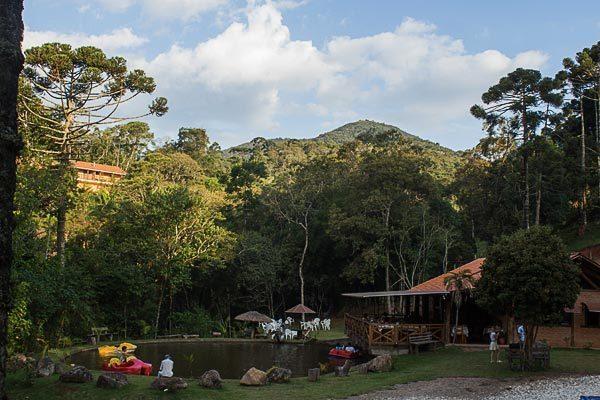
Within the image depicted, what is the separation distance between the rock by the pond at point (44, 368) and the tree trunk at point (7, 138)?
11611 mm

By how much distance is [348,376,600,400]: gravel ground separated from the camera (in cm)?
1180

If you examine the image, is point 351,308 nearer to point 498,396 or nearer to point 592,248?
point 592,248

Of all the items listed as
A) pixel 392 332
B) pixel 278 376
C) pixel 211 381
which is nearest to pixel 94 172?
pixel 392 332

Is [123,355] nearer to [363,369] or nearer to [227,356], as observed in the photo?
[227,356]

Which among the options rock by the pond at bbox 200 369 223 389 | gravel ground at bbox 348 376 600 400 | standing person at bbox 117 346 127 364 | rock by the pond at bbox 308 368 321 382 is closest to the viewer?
gravel ground at bbox 348 376 600 400

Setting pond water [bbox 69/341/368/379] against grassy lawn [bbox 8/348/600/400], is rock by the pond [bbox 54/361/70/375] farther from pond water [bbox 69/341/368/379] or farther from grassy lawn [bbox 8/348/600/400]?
pond water [bbox 69/341/368/379]

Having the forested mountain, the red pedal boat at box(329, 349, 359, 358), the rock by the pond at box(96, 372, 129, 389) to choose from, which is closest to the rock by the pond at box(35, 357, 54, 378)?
the rock by the pond at box(96, 372, 129, 389)

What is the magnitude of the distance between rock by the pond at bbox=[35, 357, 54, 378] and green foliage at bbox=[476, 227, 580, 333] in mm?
11805

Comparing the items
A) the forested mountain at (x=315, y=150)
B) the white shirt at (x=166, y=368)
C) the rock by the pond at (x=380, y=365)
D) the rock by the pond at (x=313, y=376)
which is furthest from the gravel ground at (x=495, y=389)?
the forested mountain at (x=315, y=150)

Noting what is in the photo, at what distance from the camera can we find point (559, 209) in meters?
36.6

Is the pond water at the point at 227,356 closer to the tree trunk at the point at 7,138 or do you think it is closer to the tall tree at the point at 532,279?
the tall tree at the point at 532,279

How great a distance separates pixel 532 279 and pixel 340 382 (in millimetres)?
5866

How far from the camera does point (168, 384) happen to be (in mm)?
12516

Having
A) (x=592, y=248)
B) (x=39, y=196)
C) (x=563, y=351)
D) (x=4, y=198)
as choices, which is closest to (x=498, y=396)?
(x=563, y=351)
